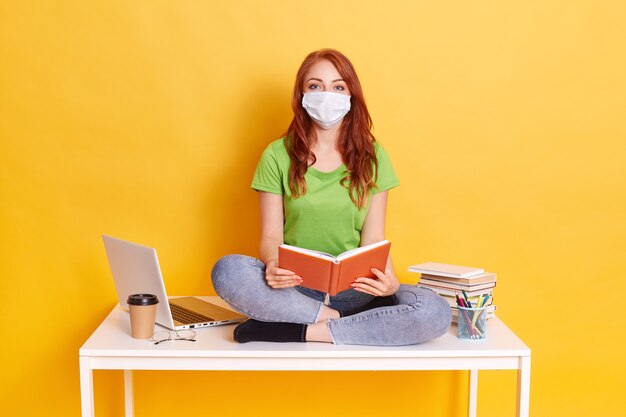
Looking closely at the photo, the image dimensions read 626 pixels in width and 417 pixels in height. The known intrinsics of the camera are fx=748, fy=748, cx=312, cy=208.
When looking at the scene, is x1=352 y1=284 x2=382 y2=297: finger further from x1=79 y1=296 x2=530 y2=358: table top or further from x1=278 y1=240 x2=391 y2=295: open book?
x1=79 y1=296 x2=530 y2=358: table top

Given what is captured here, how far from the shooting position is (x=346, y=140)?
7.75 feet

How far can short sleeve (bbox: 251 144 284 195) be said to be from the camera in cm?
231

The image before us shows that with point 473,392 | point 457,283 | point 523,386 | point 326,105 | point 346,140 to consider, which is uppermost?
point 326,105

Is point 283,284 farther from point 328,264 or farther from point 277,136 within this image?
point 277,136

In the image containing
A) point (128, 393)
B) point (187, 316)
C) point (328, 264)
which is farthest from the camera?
point (128, 393)

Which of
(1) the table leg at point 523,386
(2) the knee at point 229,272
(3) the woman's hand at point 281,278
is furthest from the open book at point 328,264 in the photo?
(1) the table leg at point 523,386

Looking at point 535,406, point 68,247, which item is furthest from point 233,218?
point 535,406

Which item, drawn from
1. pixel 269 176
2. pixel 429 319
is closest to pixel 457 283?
pixel 429 319

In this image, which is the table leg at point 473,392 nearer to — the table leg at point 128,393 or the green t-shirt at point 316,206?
the green t-shirt at point 316,206

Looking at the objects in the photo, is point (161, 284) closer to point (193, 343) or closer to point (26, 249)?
point (193, 343)

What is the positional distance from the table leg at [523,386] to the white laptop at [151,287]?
32.2 inches

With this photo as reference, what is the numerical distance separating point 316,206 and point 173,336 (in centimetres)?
58

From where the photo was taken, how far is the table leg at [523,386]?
2.00 m

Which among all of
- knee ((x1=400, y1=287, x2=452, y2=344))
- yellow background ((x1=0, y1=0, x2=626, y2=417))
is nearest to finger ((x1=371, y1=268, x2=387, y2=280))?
knee ((x1=400, y1=287, x2=452, y2=344))
